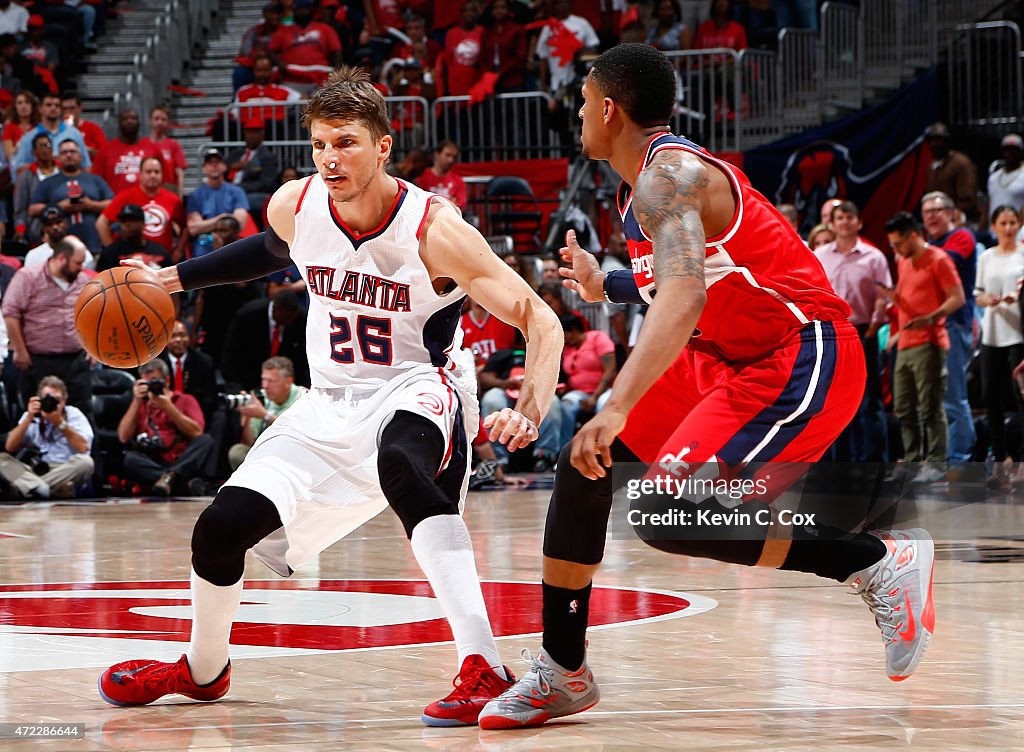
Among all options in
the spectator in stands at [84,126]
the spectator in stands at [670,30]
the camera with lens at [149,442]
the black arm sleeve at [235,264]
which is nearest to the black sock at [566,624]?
the black arm sleeve at [235,264]

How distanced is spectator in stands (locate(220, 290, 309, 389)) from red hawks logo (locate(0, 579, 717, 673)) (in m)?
5.68

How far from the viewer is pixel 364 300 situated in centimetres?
443

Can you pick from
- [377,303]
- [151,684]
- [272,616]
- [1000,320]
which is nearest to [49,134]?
[1000,320]

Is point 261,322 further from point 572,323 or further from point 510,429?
point 510,429

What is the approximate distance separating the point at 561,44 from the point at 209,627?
42.4 feet

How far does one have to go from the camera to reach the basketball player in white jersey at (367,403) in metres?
4.10

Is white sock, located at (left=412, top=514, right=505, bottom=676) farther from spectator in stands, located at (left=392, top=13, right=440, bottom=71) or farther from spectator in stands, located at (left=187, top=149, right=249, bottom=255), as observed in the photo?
spectator in stands, located at (left=392, top=13, right=440, bottom=71)

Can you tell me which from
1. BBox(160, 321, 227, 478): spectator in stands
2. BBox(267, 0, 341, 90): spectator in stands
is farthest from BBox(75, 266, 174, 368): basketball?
BBox(267, 0, 341, 90): spectator in stands

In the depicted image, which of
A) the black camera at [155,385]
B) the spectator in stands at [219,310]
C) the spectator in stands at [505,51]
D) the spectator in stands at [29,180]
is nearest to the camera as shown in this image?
the black camera at [155,385]

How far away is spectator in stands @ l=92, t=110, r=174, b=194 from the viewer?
14680mm

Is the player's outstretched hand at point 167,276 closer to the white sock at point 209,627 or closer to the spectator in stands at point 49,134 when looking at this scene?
the white sock at point 209,627

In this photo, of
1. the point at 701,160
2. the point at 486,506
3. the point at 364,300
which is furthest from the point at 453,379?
the point at 486,506

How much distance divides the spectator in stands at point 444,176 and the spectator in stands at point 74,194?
117 inches

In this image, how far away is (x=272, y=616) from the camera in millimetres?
5770
